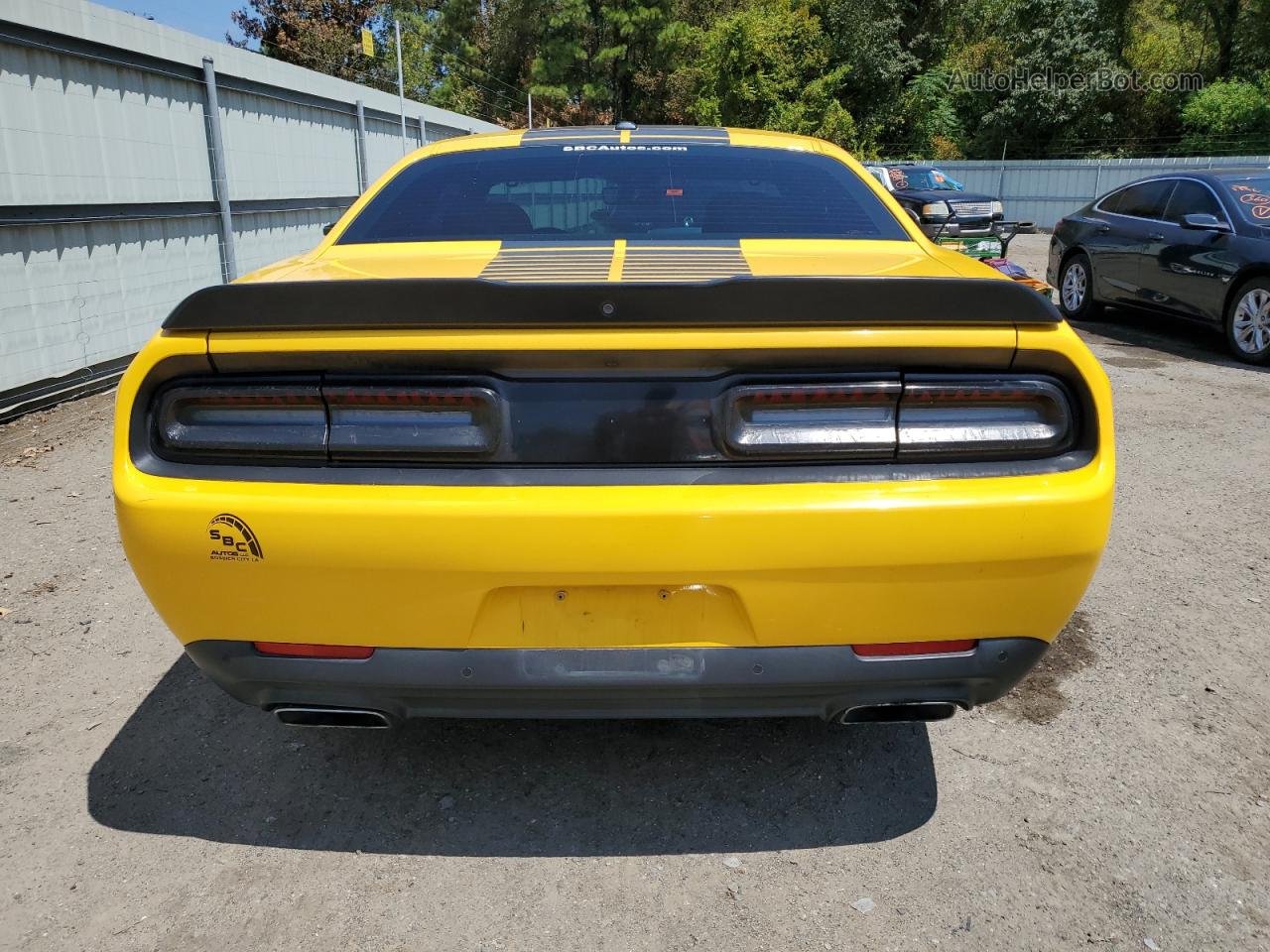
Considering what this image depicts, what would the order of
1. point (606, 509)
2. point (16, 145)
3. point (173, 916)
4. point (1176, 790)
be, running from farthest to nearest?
point (16, 145), point (1176, 790), point (173, 916), point (606, 509)

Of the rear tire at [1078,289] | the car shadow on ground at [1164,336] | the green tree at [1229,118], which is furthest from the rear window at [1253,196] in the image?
the green tree at [1229,118]

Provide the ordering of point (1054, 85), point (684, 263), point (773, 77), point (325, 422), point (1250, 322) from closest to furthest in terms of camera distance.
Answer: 1. point (325, 422)
2. point (684, 263)
3. point (1250, 322)
4. point (1054, 85)
5. point (773, 77)

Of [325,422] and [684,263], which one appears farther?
[684,263]

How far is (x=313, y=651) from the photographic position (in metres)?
2.20

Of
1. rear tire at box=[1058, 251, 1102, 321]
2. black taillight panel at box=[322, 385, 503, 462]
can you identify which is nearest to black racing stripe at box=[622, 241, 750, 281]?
black taillight panel at box=[322, 385, 503, 462]

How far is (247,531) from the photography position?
207 centimetres

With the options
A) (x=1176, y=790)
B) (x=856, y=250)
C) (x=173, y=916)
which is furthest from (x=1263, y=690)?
(x=173, y=916)

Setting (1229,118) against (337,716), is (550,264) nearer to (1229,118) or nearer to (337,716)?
(337,716)

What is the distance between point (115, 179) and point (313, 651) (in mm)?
6692

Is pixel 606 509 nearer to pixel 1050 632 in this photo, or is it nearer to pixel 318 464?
pixel 318 464

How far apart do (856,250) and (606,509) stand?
1219 mm

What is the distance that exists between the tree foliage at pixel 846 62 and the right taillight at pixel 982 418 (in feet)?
123

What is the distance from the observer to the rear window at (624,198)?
3.07 m

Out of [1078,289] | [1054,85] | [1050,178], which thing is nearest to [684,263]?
[1078,289]
